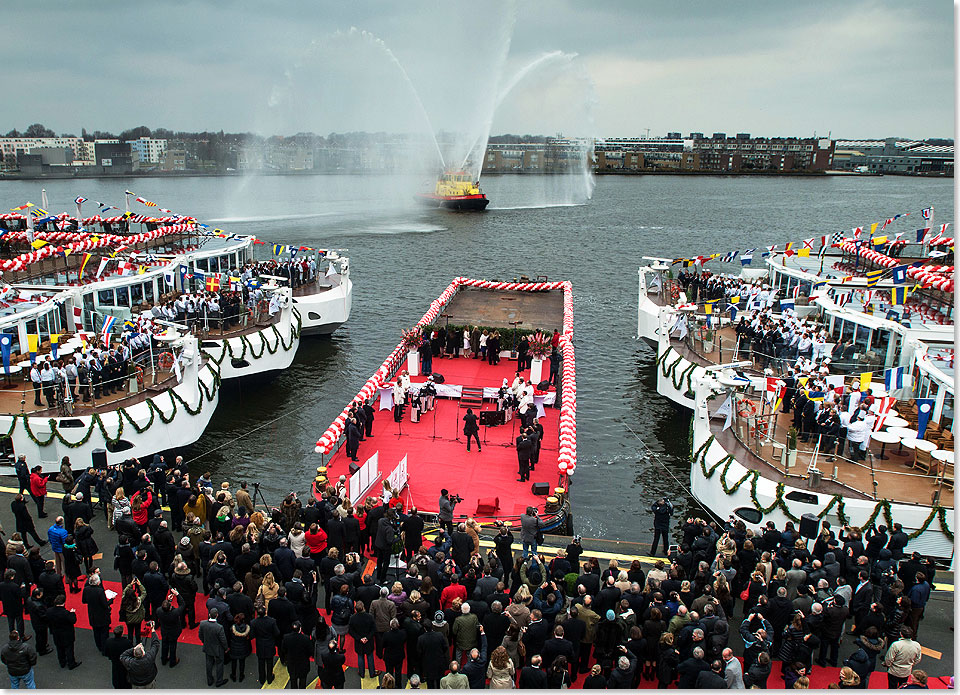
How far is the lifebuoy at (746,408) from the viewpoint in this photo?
21.2 meters

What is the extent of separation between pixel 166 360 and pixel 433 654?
62.3 ft

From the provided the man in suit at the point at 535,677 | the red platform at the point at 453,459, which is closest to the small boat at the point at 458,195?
the red platform at the point at 453,459

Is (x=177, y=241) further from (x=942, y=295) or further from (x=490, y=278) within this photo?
(x=942, y=295)

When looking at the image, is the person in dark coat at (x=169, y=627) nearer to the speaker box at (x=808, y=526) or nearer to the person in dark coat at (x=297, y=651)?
the person in dark coat at (x=297, y=651)

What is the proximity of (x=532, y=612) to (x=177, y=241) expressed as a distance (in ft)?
121

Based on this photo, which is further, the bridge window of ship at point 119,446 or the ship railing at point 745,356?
the ship railing at point 745,356

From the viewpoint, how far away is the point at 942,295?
27922mm

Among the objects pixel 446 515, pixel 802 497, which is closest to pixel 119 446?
pixel 446 515

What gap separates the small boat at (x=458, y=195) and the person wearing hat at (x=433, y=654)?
93.1m

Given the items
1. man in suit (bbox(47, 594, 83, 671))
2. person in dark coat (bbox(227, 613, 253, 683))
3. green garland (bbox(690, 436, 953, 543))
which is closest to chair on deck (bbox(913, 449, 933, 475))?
green garland (bbox(690, 436, 953, 543))

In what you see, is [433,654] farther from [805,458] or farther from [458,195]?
[458,195]

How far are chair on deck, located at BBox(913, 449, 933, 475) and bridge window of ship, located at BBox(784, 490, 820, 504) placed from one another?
127 inches

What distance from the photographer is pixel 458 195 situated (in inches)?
3976

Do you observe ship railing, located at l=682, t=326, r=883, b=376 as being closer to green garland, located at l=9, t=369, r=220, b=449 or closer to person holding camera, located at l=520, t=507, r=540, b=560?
person holding camera, located at l=520, t=507, r=540, b=560
